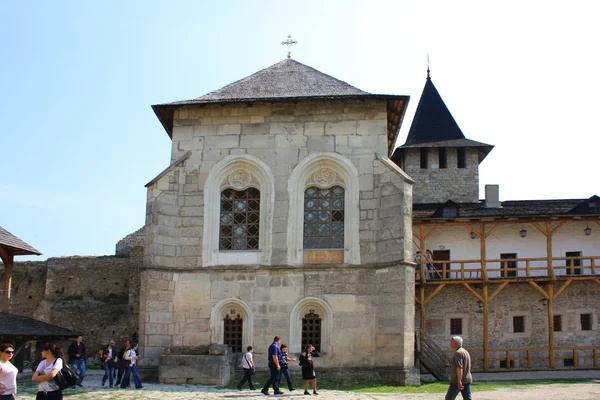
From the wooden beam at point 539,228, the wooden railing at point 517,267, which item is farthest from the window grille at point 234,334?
the wooden beam at point 539,228

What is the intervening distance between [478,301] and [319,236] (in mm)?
9641

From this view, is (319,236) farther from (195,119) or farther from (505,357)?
(505,357)

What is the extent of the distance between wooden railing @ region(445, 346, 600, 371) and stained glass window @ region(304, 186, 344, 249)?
889 cm

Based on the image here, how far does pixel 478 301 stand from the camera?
1000 inches

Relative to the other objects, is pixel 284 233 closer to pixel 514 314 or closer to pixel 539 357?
pixel 514 314

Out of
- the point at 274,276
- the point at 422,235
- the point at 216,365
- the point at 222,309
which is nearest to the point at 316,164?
the point at 274,276

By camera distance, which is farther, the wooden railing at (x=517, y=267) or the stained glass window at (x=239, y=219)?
the wooden railing at (x=517, y=267)

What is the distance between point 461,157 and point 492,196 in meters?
4.34

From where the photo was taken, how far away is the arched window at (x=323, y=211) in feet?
59.8

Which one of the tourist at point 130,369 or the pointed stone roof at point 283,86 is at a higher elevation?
the pointed stone roof at point 283,86

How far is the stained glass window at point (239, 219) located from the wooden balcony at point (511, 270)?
25.2ft

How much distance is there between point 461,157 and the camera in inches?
1330

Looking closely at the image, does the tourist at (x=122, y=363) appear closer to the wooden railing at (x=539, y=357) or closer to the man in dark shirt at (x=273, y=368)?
the man in dark shirt at (x=273, y=368)

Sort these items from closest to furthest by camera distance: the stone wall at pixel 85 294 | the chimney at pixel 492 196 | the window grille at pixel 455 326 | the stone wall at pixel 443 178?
the window grille at pixel 455 326, the chimney at pixel 492 196, the stone wall at pixel 85 294, the stone wall at pixel 443 178
